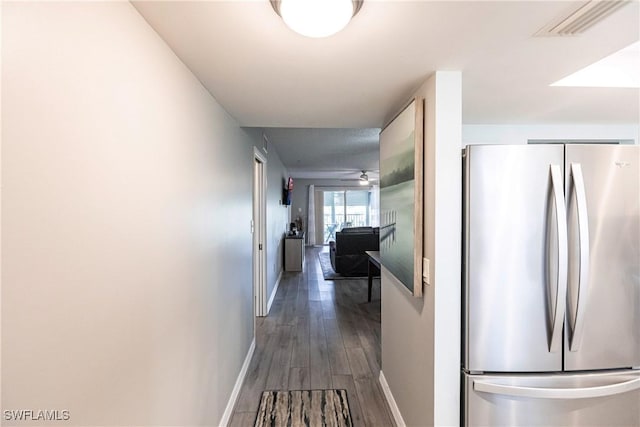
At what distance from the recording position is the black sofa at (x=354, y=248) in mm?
6168

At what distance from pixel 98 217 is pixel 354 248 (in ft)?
18.4

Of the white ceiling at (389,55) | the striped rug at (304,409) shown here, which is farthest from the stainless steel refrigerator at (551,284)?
the striped rug at (304,409)

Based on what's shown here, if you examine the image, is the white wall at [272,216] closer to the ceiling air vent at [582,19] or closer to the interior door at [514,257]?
the interior door at [514,257]

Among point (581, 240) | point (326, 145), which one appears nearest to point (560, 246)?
point (581, 240)

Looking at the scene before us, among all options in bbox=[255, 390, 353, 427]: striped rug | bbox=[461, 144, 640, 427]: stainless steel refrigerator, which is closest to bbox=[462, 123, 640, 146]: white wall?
bbox=[461, 144, 640, 427]: stainless steel refrigerator

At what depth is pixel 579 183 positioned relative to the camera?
135 cm

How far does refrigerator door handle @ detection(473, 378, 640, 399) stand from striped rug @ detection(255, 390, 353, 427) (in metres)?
1.14

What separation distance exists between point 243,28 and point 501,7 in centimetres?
91

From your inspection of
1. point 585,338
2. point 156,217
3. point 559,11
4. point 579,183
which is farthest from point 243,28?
point 585,338

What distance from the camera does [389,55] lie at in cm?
130

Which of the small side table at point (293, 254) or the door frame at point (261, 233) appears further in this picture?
the small side table at point (293, 254)

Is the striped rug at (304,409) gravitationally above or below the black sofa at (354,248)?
below

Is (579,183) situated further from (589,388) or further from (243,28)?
(243,28)

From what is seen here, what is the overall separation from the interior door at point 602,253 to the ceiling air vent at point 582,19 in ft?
1.71
